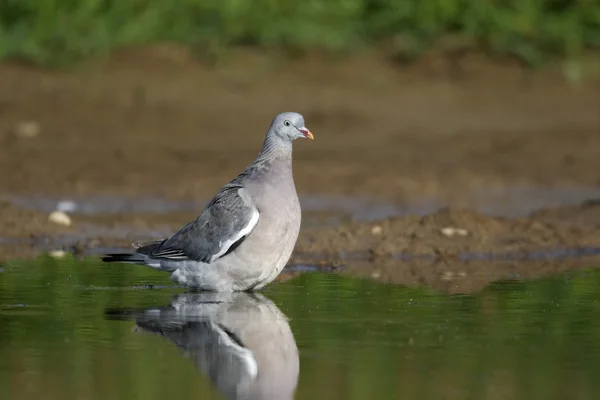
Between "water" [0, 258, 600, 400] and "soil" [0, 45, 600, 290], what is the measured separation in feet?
11.4

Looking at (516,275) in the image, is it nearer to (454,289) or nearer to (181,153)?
(454,289)

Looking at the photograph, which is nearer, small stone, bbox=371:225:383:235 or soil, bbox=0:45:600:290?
small stone, bbox=371:225:383:235

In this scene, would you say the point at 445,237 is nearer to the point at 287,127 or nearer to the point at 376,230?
the point at 376,230

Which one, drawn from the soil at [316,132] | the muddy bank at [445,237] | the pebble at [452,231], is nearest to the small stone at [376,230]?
the muddy bank at [445,237]

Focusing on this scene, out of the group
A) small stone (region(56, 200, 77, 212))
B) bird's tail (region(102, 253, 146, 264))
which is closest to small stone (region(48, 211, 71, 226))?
small stone (region(56, 200, 77, 212))

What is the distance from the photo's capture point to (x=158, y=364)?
6605 millimetres

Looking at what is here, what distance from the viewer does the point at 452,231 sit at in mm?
11211

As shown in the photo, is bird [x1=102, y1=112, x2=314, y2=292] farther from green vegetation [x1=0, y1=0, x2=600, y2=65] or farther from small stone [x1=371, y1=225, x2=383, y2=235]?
green vegetation [x1=0, y1=0, x2=600, y2=65]

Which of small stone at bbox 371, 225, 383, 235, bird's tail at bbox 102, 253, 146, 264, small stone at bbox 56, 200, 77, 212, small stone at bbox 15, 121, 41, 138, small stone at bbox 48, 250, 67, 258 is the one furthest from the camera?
small stone at bbox 15, 121, 41, 138

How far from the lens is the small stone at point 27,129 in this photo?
624 inches

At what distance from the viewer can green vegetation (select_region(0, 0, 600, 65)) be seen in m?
17.0

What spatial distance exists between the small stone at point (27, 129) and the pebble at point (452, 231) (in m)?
6.08

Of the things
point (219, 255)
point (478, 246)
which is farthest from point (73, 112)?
point (219, 255)

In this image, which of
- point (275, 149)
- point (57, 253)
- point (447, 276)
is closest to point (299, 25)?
point (57, 253)
